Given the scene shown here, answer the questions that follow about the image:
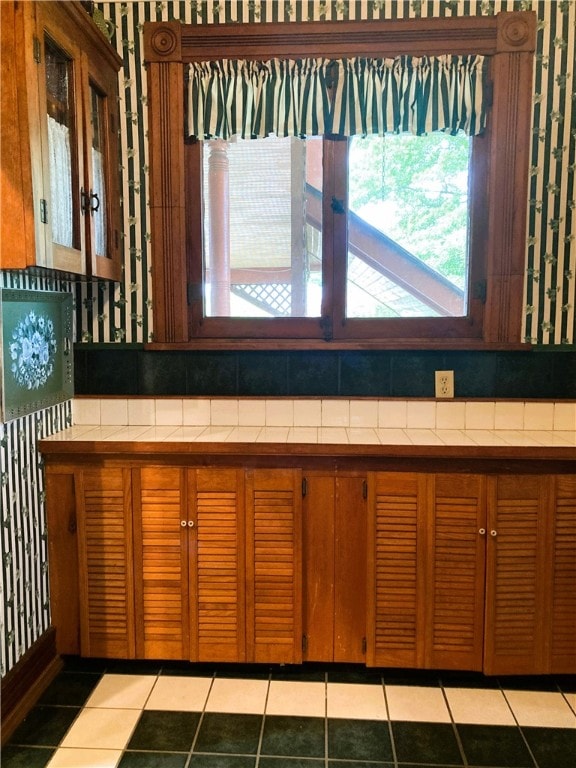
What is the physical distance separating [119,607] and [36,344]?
1038 millimetres

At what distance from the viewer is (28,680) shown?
79.4 inches

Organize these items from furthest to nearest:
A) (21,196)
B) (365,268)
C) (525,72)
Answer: (365,268)
(525,72)
(21,196)

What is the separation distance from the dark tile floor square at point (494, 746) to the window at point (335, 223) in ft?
4.61

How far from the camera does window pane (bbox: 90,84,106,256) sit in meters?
2.12

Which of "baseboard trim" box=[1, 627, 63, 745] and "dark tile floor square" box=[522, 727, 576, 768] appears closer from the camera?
"dark tile floor square" box=[522, 727, 576, 768]

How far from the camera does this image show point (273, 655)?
84.9 inches

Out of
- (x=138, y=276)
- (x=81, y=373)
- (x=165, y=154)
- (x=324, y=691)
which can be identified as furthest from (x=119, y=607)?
(x=165, y=154)

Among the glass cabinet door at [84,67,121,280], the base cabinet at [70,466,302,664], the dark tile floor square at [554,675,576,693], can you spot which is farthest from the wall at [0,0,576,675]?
the dark tile floor square at [554,675,576,693]

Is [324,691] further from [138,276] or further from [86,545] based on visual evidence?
[138,276]

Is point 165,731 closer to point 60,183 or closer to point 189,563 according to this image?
point 189,563

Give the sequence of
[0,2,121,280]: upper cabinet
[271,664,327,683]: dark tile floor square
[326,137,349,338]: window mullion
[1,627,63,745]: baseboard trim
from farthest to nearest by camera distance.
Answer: [326,137,349,338]: window mullion
[271,664,327,683]: dark tile floor square
[1,627,63,745]: baseboard trim
[0,2,121,280]: upper cabinet

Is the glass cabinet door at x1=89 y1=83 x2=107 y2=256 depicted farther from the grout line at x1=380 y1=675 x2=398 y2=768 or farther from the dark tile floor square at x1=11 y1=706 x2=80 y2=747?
the grout line at x1=380 y1=675 x2=398 y2=768

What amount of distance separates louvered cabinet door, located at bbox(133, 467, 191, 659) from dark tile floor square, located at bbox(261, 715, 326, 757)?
450 millimetres

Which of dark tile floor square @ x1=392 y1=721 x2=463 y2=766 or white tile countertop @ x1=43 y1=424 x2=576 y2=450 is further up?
white tile countertop @ x1=43 y1=424 x2=576 y2=450
